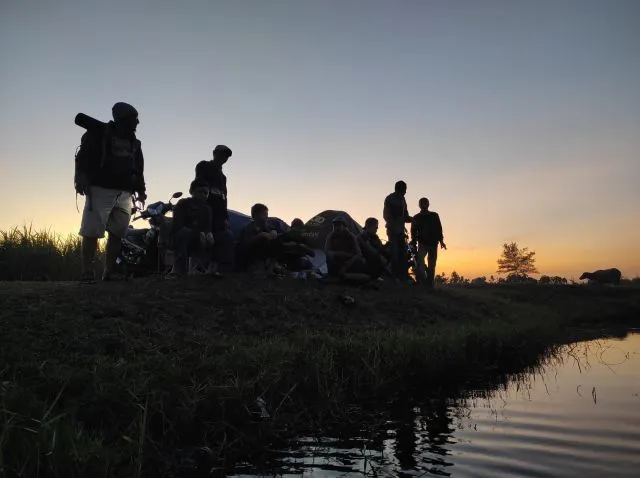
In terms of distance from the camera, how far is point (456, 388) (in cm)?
618

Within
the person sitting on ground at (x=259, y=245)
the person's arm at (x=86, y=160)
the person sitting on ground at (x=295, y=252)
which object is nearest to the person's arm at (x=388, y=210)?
the person sitting on ground at (x=295, y=252)

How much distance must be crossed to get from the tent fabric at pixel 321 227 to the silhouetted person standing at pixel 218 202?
449 centimetres

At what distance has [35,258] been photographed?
12.6 m

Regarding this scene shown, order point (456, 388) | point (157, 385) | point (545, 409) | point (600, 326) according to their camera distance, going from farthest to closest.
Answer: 1. point (600, 326)
2. point (456, 388)
3. point (545, 409)
4. point (157, 385)

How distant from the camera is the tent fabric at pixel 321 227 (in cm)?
1393

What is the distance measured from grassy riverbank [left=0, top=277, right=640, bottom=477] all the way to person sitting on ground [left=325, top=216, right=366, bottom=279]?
107 cm

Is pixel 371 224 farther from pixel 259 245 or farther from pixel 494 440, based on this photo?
pixel 494 440

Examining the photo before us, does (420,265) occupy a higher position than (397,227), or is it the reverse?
(397,227)

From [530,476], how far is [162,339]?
3.63 meters

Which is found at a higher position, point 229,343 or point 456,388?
point 229,343

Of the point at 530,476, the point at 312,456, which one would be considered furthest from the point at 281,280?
the point at 530,476

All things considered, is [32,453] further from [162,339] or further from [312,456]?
[162,339]

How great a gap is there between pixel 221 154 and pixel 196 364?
216 inches

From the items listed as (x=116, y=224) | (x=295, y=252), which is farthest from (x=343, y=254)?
(x=116, y=224)
